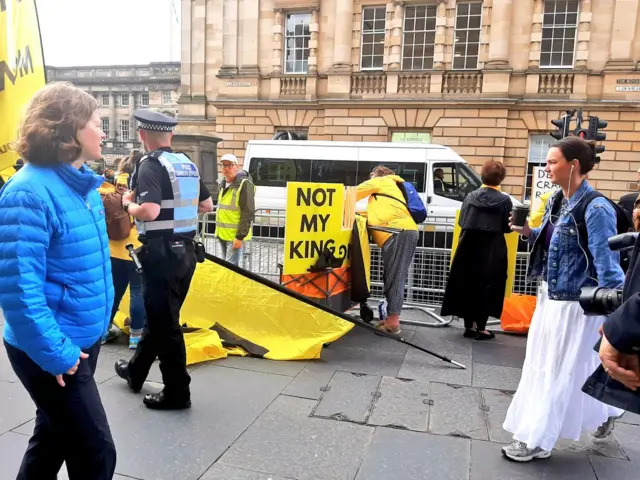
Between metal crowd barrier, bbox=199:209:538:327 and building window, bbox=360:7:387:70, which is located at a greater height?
building window, bbox=360:7:387:70

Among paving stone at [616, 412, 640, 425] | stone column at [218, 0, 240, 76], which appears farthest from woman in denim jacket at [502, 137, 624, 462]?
stone column at [218, 0, 240, 76]

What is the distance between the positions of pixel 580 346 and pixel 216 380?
2.75 meters

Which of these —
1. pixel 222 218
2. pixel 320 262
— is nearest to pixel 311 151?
pixel 222 218

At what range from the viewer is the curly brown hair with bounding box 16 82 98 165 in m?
1.94

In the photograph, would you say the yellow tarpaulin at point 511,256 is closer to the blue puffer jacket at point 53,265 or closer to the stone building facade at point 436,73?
the blue puffer jacket at point 53,265

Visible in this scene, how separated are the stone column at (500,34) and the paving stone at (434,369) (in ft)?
60.2

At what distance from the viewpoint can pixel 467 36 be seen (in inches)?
834

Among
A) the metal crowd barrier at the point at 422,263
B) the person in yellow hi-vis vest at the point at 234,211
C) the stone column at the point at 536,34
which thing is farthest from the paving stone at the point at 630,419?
the stone column at the point at 536,34

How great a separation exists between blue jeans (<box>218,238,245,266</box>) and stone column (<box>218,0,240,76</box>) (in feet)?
60.6

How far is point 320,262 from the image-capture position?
5246 mm

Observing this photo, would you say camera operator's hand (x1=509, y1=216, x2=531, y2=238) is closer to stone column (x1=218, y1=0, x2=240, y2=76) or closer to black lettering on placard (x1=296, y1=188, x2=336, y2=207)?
black lettering on placard (x1=296, y1=188, x2=336, y2=207)

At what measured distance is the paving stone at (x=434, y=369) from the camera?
14.6ft

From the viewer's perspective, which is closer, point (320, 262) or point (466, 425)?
point (466, 425)

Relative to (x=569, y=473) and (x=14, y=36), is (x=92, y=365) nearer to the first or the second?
(x=14, y=36)
